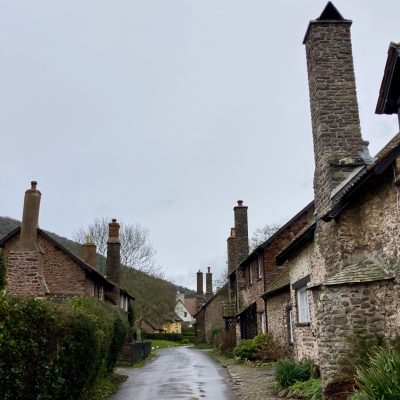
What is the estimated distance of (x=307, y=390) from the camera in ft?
40.3

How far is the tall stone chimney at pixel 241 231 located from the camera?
32469mm

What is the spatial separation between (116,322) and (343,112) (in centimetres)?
1120

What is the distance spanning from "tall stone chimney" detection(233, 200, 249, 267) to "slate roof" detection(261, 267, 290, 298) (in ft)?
22.9

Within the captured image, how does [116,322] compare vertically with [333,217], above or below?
below

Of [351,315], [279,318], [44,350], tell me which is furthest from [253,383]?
[44,350]

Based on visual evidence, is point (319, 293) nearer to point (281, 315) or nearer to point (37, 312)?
point (37, 312)

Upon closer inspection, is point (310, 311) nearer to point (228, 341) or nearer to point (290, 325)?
point (290, 325)

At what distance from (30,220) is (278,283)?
12.2m

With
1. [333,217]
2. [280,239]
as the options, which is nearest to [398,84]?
[333,217]

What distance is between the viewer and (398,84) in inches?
368

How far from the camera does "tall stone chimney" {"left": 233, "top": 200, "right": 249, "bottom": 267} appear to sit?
32469 millimetres

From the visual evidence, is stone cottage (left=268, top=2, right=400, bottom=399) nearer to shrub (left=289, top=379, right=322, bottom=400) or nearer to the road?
shrub (left=289, top=379, right=322, bottom=400)

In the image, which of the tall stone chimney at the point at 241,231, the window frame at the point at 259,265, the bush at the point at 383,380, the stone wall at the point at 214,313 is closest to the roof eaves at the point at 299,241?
the bush at the point at 383,380

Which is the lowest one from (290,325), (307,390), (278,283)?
(307,390)
